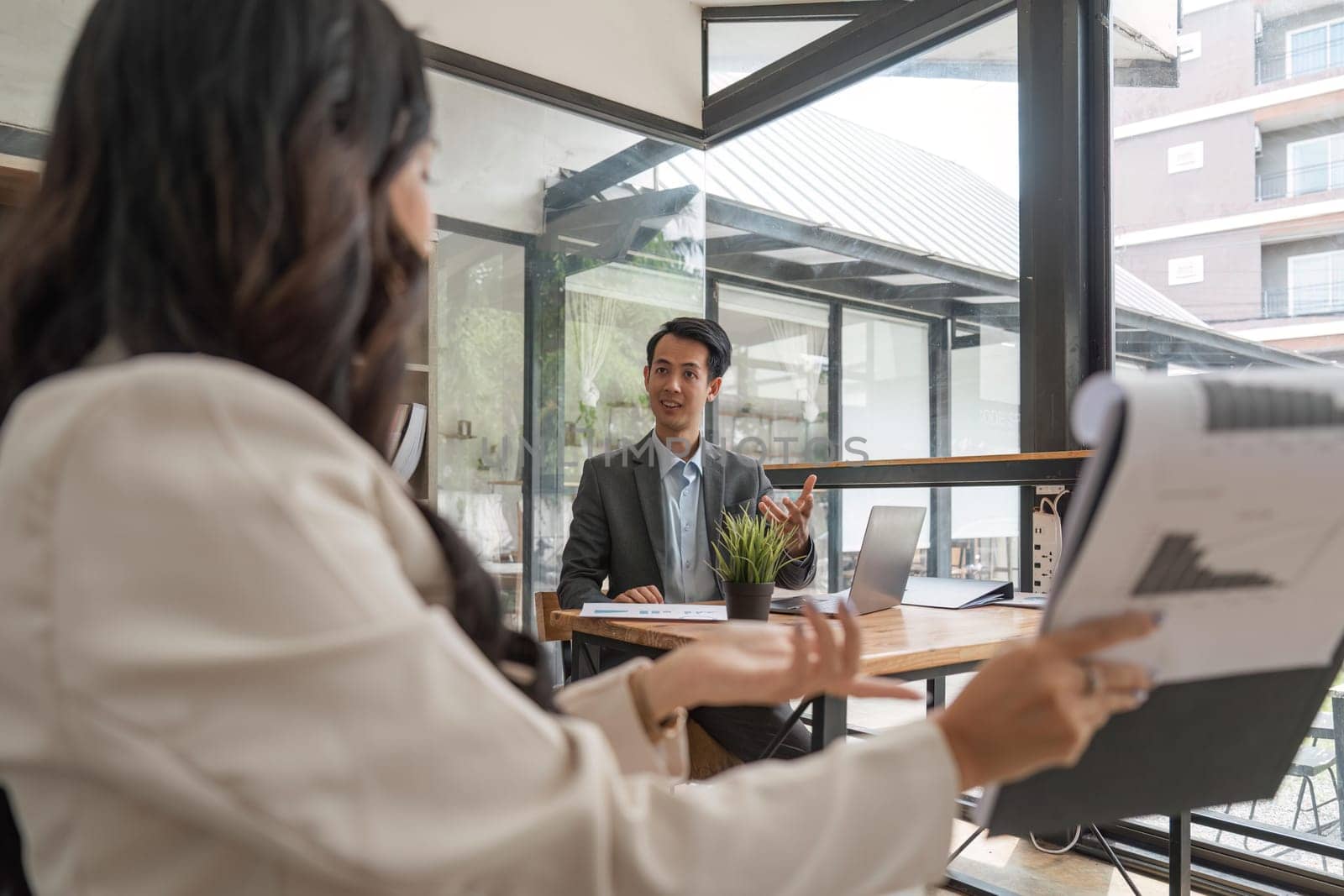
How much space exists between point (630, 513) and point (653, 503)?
0.08 m

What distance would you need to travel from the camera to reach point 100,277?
64 cm

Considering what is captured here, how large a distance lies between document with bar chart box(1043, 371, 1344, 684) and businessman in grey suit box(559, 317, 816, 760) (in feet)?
6.54

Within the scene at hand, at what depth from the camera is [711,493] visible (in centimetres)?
300

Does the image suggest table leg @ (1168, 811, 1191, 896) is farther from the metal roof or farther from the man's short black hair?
the man's short black hair

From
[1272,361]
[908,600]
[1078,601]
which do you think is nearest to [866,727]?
[908,600]

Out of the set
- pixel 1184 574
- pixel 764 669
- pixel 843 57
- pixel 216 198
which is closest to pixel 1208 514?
pixel 1184 574

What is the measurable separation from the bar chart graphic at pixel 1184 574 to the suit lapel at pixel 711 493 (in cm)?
226

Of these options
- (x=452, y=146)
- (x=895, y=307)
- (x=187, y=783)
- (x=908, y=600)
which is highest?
(x=452, y=146)

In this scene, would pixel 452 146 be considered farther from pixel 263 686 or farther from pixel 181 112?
pixel 263 686

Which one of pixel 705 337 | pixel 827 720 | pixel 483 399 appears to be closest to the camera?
pixel 827 720

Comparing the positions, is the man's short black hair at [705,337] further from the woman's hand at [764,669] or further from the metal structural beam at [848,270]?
the woman's hand at [764,669]

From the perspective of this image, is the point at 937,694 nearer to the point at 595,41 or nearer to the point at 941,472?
the point at 941,472

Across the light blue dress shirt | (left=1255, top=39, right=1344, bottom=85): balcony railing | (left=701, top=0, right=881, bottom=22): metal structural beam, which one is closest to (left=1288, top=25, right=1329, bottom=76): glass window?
(left=1255, top=39, right=1344, bottom=85): balcony railing

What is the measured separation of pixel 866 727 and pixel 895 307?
1690mm
